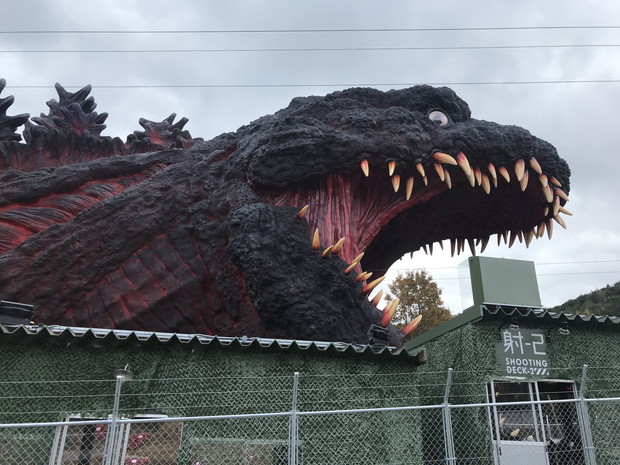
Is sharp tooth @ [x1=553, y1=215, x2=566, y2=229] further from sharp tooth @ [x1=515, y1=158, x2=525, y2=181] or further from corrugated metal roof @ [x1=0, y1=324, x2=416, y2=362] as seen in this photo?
corrugated metal roof @ [x1=0, y1=324, x2=416, y2=362]

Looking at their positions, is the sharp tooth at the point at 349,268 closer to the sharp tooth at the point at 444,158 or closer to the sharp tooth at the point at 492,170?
the sharp tooth at the point at 444,158

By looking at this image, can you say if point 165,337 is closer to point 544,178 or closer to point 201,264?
point 201,264

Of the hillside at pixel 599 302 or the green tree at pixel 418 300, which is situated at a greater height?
the hillside at pixel 599 302

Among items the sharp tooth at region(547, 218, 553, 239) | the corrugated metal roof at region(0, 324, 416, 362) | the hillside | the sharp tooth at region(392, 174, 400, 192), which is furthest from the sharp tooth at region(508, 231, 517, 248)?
the hillside

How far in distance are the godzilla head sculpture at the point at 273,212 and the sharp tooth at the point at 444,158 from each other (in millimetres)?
37

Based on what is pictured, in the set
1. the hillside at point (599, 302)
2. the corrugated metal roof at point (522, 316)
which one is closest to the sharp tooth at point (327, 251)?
the corrugated metal roof at point (522, 316)

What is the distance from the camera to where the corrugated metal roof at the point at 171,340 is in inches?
217

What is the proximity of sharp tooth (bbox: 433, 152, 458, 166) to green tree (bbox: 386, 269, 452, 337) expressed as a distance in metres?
19.5

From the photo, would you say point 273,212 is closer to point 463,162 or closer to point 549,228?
point 463,162

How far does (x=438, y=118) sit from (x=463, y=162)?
36.9 inches

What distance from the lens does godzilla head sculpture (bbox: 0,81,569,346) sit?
691 cm

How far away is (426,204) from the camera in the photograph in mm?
8688

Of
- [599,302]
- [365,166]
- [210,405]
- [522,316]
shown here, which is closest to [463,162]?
[365,166]

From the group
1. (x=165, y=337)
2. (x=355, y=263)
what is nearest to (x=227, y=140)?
(x=355, y=263)
